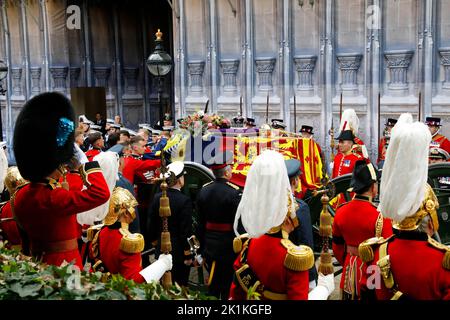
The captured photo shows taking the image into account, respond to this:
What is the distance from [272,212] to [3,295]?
1.78m

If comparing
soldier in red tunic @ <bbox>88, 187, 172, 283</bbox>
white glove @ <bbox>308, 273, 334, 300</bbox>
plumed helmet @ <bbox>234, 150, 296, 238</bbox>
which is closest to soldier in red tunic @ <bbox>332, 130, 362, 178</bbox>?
soldier in red tunic @ <bbox>88, 187, 172, 283</bbox>

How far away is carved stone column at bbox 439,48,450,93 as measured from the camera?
14.8m

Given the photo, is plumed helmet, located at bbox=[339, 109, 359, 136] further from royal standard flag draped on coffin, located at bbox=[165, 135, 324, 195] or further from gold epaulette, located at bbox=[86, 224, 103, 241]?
gold epaulette, located at bbox=[86, 224, 103, 241]

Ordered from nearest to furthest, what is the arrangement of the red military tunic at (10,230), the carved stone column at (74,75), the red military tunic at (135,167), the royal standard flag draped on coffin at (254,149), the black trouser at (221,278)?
the red military tunic at (10,230), the black trouser at (221,278), the royal standard flag draped on coffin at (254,149), the red military tunic at (135,167), the carved stone column at (74,75)

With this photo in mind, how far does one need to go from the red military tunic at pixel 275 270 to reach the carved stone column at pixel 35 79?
2213 centimetres

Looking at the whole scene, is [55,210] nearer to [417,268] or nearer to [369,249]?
[369,249]

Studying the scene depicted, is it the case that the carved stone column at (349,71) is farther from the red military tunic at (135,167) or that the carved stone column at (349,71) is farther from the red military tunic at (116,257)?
the red military tunic at (116,257)

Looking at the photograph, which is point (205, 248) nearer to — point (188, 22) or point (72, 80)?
point (188, 22)

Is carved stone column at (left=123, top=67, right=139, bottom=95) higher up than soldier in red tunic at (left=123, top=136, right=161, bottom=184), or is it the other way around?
carved stone column at (left=123, top=67, right=139, bottom=95)

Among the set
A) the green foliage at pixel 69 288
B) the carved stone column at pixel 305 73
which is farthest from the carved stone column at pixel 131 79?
the green foliage at pixel 69 288

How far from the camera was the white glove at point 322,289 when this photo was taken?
4840 millimetres

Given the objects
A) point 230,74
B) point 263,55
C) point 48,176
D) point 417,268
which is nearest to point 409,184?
point 417,268

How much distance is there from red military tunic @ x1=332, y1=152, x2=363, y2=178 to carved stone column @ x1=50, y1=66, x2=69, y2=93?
16.0 metres

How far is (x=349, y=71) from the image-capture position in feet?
54.3
